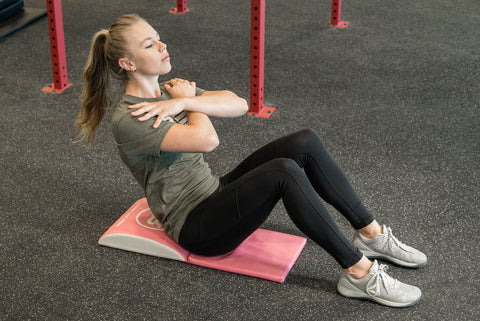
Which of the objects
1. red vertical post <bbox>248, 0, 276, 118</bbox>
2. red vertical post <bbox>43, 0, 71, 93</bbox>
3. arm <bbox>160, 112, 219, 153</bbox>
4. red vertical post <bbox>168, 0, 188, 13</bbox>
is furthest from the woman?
red vertical post <bbox>168, 0, 188, 13</bbox>

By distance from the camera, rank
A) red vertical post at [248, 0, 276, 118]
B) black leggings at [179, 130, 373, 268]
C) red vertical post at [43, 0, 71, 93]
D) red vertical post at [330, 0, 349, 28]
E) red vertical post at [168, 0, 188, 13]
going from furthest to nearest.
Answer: red vertical post at [168, 0, 188, 13] → red vertical post at [330, 0, 349, 28] → red vertical post at [43, 0, 71, 93] → red vertical post at [248, 0, 276, 118] → black leggings at [179, 130, 373, 268]

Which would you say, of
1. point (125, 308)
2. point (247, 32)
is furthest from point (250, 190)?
point (247, 32)

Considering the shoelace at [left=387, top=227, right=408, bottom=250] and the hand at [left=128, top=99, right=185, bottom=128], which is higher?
the hand at [left=128, top=99, right=185, bottom=128]

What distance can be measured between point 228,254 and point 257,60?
139cm

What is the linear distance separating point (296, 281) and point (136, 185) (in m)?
0.92

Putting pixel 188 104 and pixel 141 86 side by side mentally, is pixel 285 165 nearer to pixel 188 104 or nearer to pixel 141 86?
pixel 188 104

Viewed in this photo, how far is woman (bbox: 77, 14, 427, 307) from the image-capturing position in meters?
2.10

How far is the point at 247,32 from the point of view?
15.6 ft

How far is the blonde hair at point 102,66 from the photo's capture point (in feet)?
7.10

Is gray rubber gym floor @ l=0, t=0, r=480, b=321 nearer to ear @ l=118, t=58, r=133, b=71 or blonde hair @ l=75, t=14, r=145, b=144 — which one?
blonde hair @ l=75, t=14, r=145, b=144

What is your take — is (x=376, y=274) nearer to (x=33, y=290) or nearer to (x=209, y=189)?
(x=209, y=189)

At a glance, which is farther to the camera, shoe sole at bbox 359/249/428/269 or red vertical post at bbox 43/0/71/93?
red vertical post at bbox 43/0/71/93

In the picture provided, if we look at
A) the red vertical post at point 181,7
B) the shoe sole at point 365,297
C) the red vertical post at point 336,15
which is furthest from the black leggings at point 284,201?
the red vertical post at point 181,7

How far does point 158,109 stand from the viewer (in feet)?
7.03
